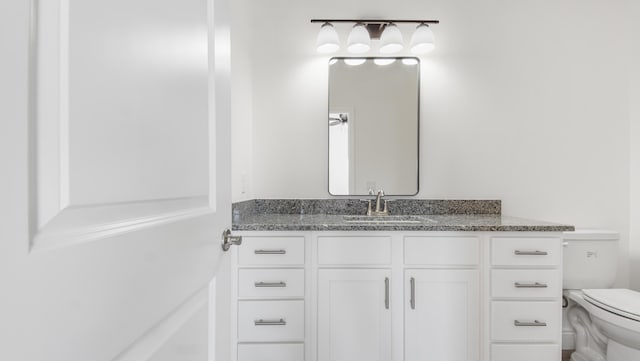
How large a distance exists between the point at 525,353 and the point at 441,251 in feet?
2.11

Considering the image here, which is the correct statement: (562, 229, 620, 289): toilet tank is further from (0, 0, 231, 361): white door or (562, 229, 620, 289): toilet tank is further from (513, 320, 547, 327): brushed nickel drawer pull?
(0, 0, 231, 361): white door

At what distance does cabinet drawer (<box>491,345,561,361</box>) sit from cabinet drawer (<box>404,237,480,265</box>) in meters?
0.44

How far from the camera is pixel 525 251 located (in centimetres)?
173

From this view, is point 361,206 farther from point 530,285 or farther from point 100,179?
point 100,179

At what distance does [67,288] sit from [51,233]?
6 cm

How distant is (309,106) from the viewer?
7.63 feet

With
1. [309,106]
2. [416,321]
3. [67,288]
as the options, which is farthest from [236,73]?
[67,288]

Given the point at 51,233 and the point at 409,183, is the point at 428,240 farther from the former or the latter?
the point at 51,233

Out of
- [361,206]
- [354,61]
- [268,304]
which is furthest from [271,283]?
[354,61]

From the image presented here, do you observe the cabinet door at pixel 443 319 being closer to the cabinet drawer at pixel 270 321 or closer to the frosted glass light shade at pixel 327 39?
the cabinet drawer at pixel 270 321

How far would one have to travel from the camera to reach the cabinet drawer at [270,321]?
1723 millimetres

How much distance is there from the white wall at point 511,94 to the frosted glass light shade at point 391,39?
153 mm

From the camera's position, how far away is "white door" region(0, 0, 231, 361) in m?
0.33

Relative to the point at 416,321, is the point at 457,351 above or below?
below
